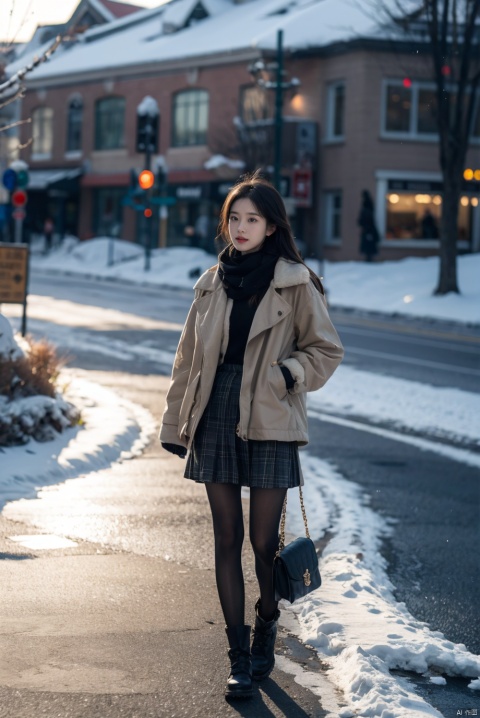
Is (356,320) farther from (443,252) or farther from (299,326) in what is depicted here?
(299,326)

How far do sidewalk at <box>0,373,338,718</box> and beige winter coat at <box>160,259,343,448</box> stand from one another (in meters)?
0.88

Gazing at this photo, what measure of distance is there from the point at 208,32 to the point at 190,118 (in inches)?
141

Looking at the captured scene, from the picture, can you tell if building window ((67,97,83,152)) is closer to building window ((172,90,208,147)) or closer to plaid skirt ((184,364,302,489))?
building window ((172,90,208,147))

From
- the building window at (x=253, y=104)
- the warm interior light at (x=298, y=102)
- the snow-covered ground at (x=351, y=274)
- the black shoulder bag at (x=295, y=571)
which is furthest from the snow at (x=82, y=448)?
the warm interior light at (x=298, y=102)

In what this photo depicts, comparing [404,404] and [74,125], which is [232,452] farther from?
[74,125]

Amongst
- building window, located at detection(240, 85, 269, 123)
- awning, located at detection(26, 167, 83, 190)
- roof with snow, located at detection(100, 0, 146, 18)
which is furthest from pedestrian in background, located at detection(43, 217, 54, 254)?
roof with snow, located at detection(100, 0, 146, 18)

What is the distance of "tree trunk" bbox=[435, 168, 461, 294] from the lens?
91.0 feet

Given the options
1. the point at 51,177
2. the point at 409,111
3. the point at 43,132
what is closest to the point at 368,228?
the point at 409,111

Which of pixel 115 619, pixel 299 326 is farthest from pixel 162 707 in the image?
pixel 299 326

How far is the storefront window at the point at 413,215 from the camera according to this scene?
37875 millimetres

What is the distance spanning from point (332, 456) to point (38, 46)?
48.6 metres

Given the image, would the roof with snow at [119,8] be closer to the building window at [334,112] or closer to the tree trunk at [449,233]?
the building window at [334,112]

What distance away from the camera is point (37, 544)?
6578mm

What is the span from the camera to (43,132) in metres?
52.1
